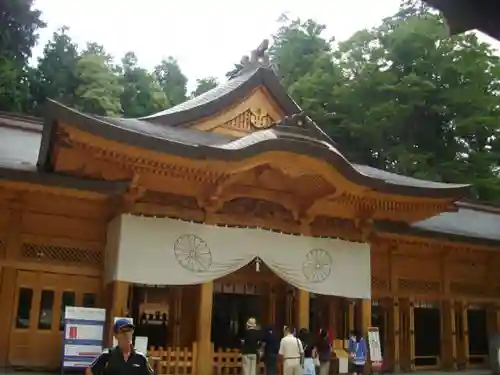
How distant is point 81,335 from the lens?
943 cm

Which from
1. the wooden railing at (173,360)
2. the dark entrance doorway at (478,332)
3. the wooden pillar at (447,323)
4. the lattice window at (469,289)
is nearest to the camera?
the wooden railing at (173,360)

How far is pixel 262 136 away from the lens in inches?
418

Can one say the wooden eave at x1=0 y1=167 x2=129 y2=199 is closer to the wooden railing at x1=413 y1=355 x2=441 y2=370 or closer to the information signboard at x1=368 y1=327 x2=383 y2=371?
the information signboard at x1=368 y1=327 x2=383 y2=371

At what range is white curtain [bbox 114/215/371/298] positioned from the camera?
1023 cm

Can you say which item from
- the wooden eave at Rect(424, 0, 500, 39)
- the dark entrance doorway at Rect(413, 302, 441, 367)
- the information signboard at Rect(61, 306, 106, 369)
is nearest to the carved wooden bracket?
the dark entrance doorway at Rect(413, 302, 441, 367)

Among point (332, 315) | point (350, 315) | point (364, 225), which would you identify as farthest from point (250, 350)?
point (350, 315)

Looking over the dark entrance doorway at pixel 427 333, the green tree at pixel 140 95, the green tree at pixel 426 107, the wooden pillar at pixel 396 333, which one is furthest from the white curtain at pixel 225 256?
the green tree at pixel 140 95

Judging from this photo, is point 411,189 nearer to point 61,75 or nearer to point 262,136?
point 262,136

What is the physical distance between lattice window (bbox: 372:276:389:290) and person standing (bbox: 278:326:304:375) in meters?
4.34

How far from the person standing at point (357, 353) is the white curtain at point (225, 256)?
2.96ft

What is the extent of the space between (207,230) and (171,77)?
4244 centimetres

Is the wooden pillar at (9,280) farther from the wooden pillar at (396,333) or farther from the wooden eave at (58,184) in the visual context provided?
the wooden pillar at (396,333)

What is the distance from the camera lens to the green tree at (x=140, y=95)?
3919 cm

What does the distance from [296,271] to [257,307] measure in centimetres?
246
